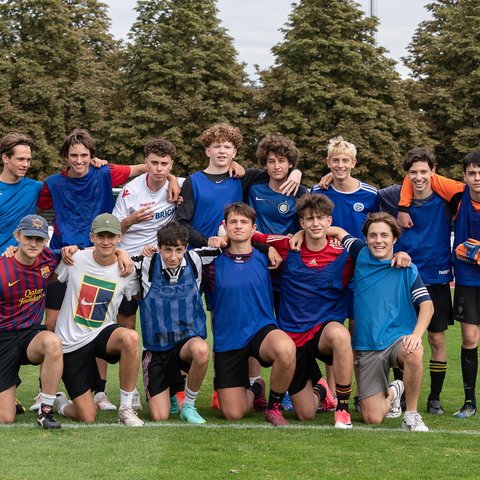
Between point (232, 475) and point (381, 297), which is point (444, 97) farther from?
point (232, 475)

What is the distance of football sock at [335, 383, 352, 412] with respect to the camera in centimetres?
482

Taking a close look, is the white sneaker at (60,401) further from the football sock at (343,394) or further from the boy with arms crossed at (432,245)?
the boy with arms crossed at (432,245)

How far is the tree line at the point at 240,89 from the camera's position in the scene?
2577 centimetres

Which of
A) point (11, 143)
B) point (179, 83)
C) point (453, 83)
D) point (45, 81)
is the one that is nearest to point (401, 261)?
point (11, 143)

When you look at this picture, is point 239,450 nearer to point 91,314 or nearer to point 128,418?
point 128,418

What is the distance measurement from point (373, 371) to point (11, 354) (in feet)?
10.1

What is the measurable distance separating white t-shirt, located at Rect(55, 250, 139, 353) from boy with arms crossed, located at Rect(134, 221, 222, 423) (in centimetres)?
22

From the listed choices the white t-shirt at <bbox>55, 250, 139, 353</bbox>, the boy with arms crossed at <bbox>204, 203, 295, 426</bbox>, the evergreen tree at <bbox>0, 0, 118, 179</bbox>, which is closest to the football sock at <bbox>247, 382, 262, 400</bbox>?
the boy with arms crossed at <bbox>204, 203, 295, 426</bbox>

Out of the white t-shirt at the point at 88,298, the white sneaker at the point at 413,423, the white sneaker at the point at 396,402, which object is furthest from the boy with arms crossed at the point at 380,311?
the white t-shirt at the point at 88,298

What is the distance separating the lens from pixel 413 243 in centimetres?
569

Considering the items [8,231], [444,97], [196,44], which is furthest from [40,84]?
[8,231]

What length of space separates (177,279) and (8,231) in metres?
1.87

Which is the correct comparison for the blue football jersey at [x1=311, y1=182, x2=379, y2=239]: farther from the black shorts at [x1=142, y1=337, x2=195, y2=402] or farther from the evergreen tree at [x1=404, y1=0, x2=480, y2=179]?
the evergreen tree at [x1=404, y1=0, x2=480, y2=179]

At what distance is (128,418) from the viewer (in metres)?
4.88
